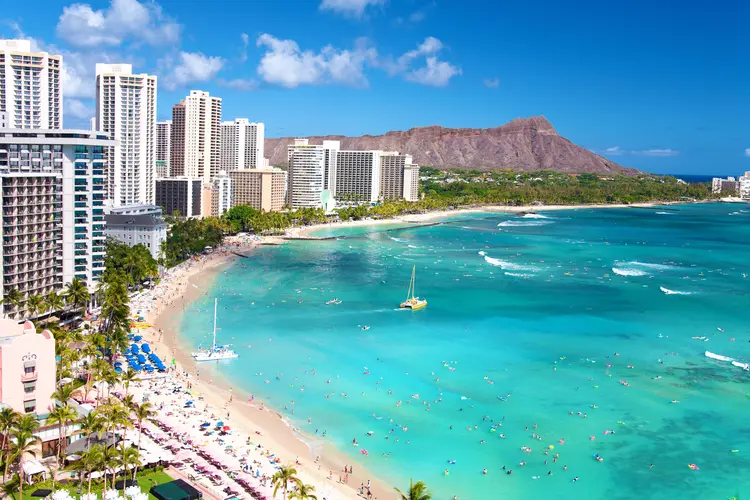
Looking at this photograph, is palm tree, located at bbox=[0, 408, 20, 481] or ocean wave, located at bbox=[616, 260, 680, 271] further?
ocean wave, located at bbox=[616, 260, 680, 271]

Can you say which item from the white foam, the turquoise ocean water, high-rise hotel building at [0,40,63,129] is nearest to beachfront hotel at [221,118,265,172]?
high-rise hotel building at [0,40,63,129]

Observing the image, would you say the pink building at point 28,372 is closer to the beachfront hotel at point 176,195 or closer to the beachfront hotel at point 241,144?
the beachfront hotel at point 176,195

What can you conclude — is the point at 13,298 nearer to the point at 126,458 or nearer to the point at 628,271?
the point at 126,458

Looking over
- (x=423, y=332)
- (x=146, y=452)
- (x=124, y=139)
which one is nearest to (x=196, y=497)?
(x=146, y=452)

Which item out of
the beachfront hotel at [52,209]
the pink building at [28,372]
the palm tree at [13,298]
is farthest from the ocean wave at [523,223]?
the pink building at [28,372]

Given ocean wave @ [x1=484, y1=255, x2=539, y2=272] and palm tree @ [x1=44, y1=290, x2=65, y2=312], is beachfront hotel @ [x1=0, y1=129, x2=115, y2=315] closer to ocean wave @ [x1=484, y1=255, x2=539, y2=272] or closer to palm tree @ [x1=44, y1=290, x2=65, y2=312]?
palm tree @ [x1=44, y1=290, x2=65, y2=312]
